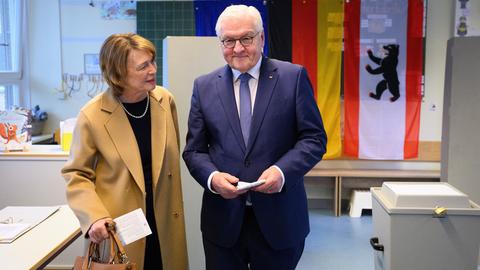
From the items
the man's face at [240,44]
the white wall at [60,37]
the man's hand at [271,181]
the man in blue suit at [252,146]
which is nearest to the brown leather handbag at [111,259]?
the man in blue suit at [252,146]

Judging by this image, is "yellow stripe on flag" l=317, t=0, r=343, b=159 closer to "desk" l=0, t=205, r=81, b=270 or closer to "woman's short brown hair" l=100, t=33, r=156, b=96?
"desk" l=0, t=205, r=81, b=270

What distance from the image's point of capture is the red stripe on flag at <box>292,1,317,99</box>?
4785mm

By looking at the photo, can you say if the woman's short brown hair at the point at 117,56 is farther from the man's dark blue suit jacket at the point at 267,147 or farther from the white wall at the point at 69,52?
the white wall at the point at 69,52

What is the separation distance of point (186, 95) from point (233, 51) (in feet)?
3.90

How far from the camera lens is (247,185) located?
4.56 ft

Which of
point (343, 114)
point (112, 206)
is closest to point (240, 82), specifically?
point (112, 206)

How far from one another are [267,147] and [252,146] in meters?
0.05

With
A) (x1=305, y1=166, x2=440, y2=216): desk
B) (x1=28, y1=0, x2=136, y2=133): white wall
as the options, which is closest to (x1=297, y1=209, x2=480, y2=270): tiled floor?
(x1=305, y1=166, x2=440, y2=216): desk

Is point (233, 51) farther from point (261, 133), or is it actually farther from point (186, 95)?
point (186, 95)

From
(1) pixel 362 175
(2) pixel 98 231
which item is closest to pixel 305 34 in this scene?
(1) pixel 362 175

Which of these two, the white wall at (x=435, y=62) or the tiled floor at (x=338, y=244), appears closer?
the tiled floor at (x=338, y=244)

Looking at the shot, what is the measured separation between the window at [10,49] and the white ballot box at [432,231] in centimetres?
474

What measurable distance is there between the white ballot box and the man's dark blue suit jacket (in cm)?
42

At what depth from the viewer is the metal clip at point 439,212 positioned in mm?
1670
